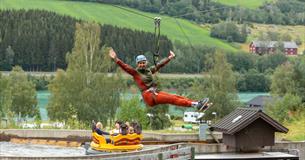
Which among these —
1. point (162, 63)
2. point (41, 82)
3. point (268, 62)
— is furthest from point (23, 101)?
point (268, 62)

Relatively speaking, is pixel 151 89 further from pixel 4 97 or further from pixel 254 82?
pixel 254 82

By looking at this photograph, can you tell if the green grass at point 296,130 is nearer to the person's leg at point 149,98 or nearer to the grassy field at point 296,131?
the grassy field at point 296,131

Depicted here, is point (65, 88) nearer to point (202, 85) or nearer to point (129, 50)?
point (202, 85)

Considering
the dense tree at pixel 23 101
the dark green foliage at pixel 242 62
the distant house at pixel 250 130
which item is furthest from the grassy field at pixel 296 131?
the dark green foliage at pixel 242 62

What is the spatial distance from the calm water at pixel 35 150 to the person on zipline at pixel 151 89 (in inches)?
296

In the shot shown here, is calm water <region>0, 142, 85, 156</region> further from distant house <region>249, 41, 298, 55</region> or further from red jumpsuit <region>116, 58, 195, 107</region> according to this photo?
distant house <region>249, 41, 298, 55</region>

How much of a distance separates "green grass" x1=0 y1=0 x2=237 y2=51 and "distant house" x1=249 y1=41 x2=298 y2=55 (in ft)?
20.5

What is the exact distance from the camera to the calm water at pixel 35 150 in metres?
26.9

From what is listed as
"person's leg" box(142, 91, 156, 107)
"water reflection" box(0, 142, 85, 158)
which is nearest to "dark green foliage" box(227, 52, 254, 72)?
"water reflection" box(0, 142, 85, 158)

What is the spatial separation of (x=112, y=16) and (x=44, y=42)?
117ft

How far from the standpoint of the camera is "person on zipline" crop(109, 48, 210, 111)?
19203 millimetres

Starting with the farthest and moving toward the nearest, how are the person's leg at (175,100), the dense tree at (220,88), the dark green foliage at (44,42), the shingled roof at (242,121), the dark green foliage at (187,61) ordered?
the dark green foliage at (44,42), the dark green foliage at (187,61), the dense tree at (220,88), the shingled roof at (242,121), the person's leg at (175,100)

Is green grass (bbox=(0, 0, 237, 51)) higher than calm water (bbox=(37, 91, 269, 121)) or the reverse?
higher

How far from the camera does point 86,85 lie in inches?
2356
